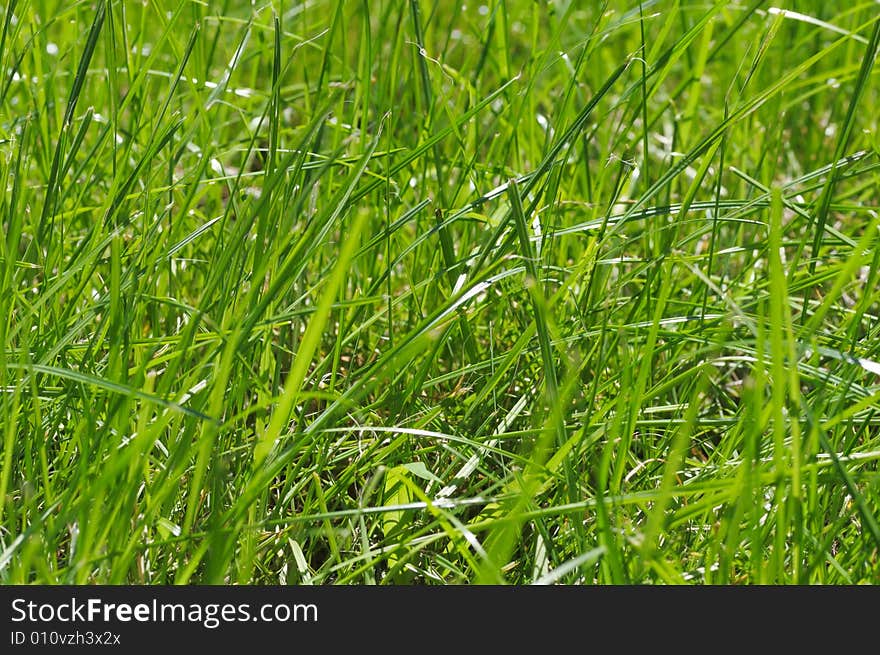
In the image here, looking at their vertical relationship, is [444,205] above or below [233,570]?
above

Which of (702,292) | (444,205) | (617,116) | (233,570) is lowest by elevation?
(233,570)

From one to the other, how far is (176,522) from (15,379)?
0.77 feet

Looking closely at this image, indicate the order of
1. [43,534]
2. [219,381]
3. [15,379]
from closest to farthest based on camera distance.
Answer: [219,381]
[43,534]
[15,379]

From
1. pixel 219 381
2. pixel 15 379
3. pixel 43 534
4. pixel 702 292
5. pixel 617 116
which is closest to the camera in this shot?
pixel 219 381

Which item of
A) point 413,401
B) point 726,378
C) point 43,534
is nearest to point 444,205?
point 413,401

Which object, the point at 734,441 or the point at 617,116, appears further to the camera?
the point at 617,116

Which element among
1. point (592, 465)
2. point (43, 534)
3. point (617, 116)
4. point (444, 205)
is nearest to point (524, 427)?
point (592, 465)

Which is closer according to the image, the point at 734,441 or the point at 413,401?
the point at 734,441

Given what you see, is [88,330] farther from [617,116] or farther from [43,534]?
[617,116]

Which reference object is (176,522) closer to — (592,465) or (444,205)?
(592,465)

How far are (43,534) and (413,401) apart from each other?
0.45 m

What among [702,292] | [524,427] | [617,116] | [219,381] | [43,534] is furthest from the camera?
[617,116]

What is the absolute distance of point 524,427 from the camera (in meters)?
→ 1.23

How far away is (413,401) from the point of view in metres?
1.23
